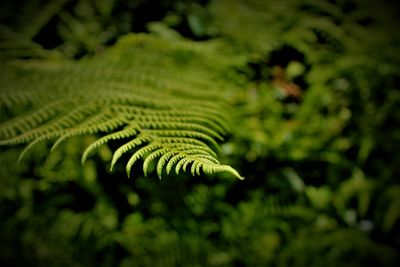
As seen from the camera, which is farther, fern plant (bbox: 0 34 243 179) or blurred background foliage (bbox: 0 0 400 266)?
blurred background foliage (bbox: 0 0 400 266)

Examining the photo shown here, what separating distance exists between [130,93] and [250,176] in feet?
2.35

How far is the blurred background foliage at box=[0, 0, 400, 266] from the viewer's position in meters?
1.24

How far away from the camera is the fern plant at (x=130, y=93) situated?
83cm

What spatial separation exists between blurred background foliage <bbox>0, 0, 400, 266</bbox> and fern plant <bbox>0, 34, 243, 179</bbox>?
0.53ft

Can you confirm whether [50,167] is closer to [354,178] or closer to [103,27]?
[103,27]

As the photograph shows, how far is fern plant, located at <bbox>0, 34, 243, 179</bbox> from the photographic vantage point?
0.83 m

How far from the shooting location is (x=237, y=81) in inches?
52.8

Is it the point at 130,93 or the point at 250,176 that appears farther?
the point at 250,176

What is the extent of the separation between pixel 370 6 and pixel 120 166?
Answer: 104 cm

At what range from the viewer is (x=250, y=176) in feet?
4.82

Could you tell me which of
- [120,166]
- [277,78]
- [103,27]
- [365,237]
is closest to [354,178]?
[365,237]

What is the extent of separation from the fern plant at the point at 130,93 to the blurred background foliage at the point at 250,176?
6.3 inches

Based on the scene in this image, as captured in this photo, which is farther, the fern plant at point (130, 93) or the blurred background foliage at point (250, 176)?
the blurred background foliage at point (250, 176)

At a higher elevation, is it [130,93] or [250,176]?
[130,93]
